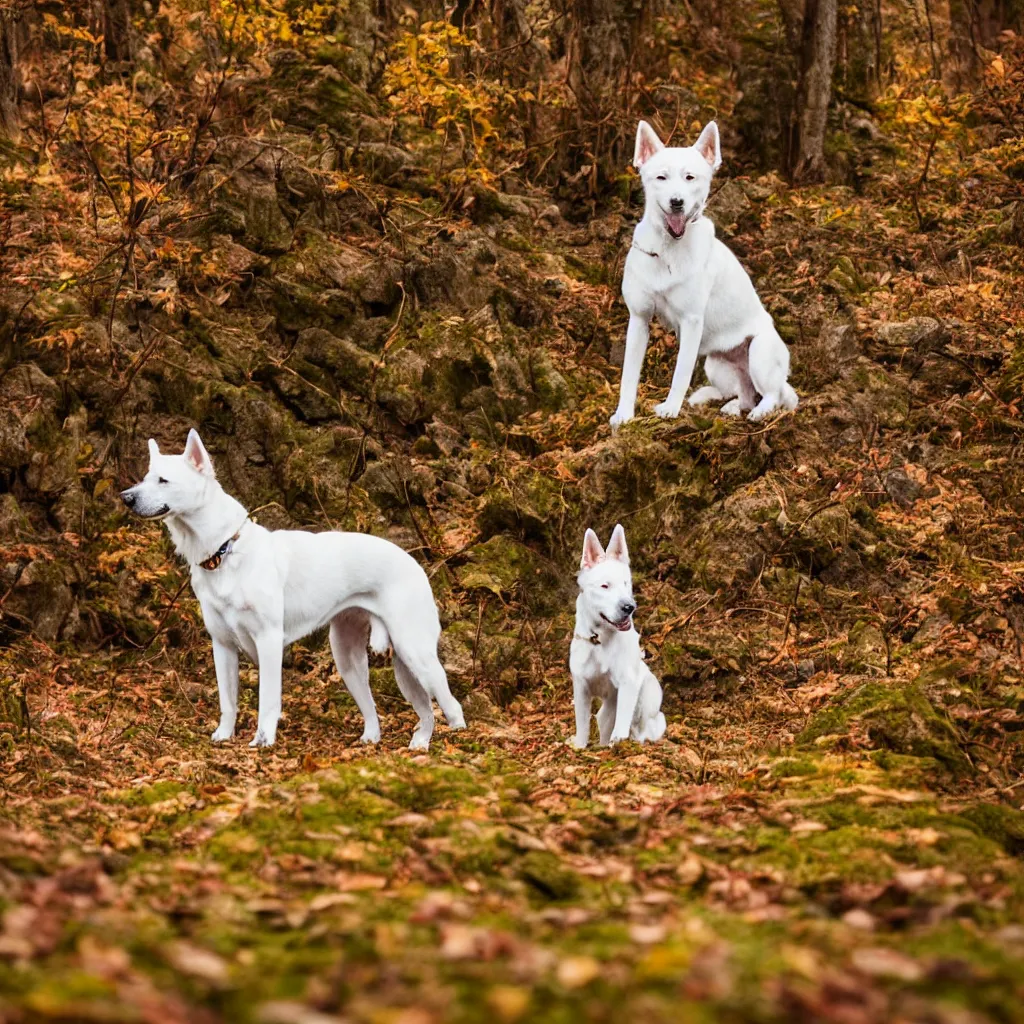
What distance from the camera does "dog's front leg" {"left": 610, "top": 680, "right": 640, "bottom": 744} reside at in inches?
321

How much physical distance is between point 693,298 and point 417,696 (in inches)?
179

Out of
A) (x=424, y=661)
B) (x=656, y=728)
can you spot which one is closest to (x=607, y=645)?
(x=656, y=728)

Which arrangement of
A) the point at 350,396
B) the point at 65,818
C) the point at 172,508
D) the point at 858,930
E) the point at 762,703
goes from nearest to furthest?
the point at 858,930 < the point at 65,818 < the point at 172,508 < the point at 762,703 < the point at 350,396

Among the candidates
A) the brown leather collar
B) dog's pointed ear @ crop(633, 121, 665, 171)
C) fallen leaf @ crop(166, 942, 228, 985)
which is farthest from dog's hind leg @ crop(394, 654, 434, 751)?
fallen leaf @ crop(166, 942, 228, 985)

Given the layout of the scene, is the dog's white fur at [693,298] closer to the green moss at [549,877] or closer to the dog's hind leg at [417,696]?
the dog's hind leg at [417,696]

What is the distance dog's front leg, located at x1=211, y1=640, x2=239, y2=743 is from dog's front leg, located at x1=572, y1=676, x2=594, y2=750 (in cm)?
233

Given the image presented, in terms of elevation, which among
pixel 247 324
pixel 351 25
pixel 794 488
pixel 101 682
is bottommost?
pixel 101 682

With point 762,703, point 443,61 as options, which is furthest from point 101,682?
point 443,61

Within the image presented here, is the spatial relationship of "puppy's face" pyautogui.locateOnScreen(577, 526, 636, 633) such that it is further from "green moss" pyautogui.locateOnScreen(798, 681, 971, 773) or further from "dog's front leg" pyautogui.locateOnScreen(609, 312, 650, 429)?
"dog's front leg" pyautogui.locateOnScreen(609, 312, 650, 429)

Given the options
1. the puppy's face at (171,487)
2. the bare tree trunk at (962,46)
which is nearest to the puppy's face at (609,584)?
the puppy's face at (171,487)

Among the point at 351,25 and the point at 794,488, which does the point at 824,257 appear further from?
the point at 351,25

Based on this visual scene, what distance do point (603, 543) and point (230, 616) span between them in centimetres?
430

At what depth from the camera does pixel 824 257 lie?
566 inches

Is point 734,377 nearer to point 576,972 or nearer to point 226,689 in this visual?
point 226,689
